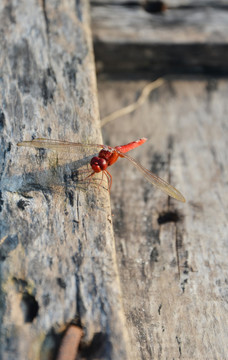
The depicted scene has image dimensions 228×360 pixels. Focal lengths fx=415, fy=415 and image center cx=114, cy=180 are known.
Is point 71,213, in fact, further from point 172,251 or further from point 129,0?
point 129,0

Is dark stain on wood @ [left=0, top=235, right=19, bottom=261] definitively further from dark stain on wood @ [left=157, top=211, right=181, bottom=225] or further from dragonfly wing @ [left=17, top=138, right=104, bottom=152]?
dark stain on wood @ [left=157, top=211, right=181, bottom=225]

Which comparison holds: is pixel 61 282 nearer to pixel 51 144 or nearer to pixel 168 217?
pixel 51 144

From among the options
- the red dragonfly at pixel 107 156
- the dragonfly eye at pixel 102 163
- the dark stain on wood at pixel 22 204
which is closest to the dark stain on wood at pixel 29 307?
the dark stain on wood at pixel 22 204

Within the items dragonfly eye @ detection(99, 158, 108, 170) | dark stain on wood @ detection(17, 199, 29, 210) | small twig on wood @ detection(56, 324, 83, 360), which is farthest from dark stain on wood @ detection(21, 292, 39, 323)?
dragonfly eye @ detection(99, 158, 108, 170)

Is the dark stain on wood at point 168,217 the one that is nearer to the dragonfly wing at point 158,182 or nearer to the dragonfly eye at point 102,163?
the dragonfly wing at point 158,182

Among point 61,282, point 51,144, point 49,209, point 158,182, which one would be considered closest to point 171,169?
point 158,182

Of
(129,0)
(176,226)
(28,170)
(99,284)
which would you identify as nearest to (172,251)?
(176,226)
